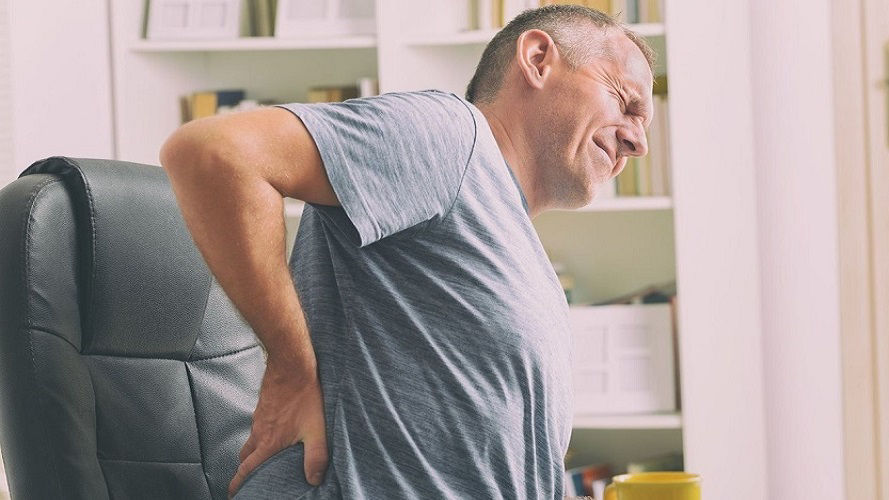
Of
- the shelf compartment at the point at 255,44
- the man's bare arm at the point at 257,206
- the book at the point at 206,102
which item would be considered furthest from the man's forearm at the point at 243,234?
the book at the point at 206,102

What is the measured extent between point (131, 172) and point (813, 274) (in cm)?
212

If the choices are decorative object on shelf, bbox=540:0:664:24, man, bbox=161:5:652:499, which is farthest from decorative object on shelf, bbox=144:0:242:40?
man, bbox=161:5:652:499

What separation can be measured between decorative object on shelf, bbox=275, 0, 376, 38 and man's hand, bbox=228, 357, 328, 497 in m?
2.02

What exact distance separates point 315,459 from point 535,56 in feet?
1.71

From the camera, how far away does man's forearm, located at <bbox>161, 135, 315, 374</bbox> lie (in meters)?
0.91

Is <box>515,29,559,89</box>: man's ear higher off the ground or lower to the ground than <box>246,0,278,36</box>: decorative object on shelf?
lower

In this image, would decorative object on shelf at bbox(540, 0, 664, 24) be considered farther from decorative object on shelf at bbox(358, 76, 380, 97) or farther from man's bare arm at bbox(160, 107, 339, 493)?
man's bare arm at bbox(160, 107, 339, 493)

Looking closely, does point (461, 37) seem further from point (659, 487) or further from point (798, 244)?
point (659, 487)

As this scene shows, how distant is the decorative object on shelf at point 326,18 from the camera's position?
294 cm

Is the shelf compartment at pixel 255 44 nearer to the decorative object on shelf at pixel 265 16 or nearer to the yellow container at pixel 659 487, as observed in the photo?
the decorative object on shelf at pixel 265 16

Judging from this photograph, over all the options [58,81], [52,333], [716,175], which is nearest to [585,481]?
[716,175]

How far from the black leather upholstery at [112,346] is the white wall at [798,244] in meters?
1.83

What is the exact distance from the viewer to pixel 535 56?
4.13ft

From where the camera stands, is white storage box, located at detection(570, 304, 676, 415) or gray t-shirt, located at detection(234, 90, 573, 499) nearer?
gray t-shirt, located at detection(234, 90, 573, 499)
